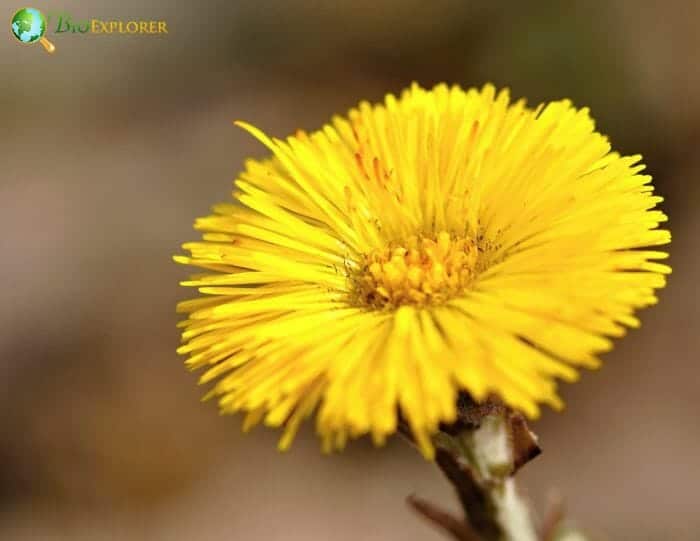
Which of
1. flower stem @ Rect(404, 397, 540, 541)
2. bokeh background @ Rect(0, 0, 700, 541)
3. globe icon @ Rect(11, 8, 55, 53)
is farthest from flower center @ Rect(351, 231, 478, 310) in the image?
globe icon @ Rect(11, 8, 55, 53)

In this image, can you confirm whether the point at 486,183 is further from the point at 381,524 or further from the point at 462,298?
the point at 381,524

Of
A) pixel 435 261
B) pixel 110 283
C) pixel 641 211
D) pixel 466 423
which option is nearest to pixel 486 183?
pixel 435 261
